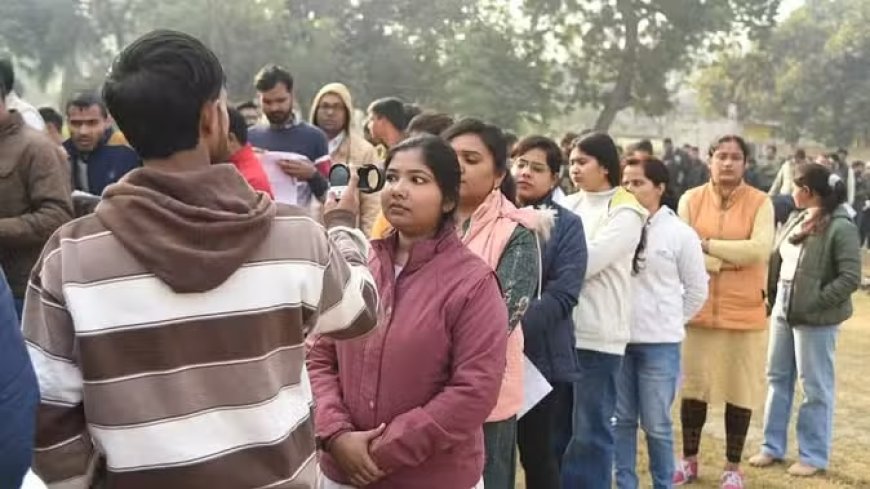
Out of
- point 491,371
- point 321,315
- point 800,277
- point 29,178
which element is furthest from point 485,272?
point 800,277

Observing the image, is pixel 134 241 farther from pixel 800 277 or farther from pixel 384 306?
pixel 800 277

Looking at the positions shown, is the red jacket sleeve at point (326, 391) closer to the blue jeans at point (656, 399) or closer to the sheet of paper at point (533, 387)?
the sheet of paper at point (533, 387)

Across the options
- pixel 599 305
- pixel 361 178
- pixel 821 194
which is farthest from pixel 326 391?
pixel 821 194

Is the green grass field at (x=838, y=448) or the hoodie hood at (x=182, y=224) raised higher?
the hoodie hood at (x=182, y=224)

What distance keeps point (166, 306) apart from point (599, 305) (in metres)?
2.80

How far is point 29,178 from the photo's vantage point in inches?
143

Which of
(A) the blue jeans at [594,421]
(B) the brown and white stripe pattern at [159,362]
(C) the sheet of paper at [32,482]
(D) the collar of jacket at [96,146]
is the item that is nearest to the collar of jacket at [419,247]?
(B) the brown and white stripe pattern at [159,362]

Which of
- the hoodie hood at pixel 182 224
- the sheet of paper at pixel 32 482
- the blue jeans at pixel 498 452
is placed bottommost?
the blue jeans at pixel 498 452

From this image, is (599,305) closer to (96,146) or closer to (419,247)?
(419,247)

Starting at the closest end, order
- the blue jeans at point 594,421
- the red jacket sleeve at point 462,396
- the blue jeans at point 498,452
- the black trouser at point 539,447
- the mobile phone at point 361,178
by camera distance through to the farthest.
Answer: the mobile phone at point 361,178
the red jacket sleeve at point 462,396
the blue jeans at point 498,452
the black trouser at point 539,447
the blue jeans at point 594,421

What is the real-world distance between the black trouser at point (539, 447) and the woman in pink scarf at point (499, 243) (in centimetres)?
53

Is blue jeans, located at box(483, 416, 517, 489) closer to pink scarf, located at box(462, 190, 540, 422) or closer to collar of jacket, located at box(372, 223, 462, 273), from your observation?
pink scarf, located at box(462, 190, 540, 422)

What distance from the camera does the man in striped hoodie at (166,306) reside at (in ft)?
4.80

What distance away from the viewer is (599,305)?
403 cm
